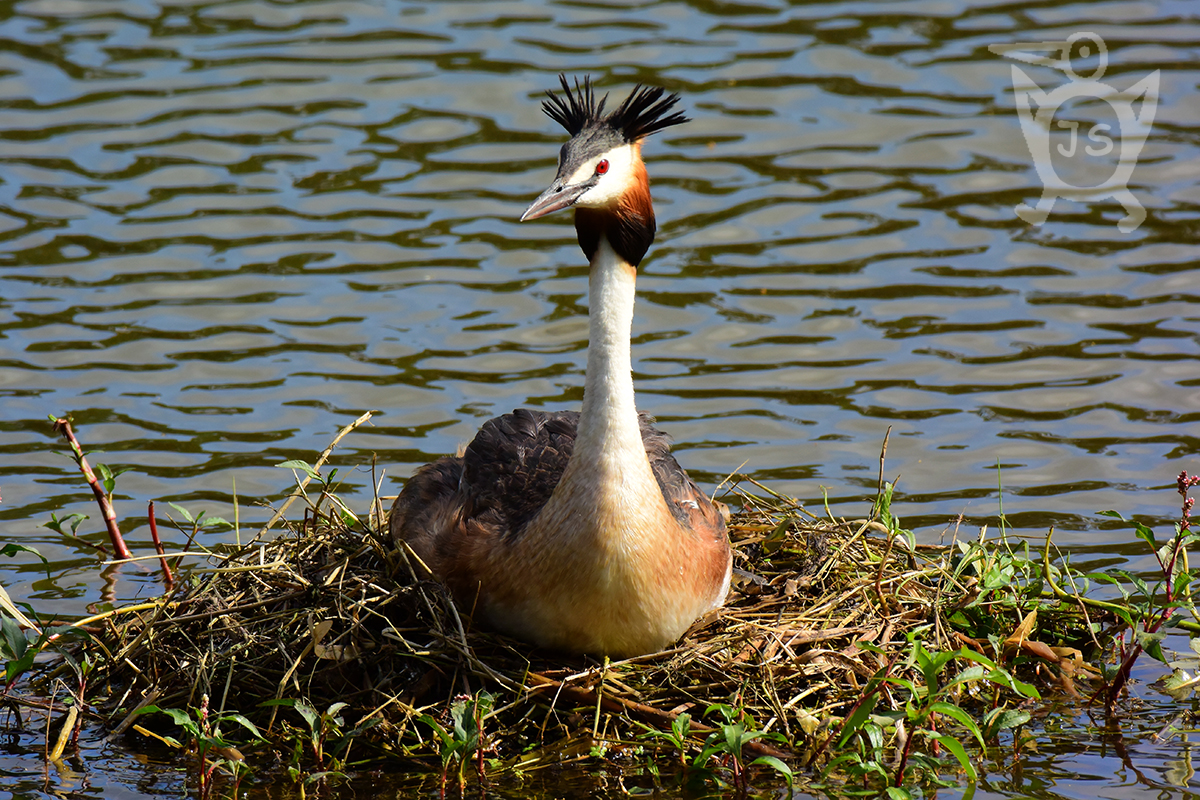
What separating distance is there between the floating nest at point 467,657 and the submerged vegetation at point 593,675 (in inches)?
Answer: 0.4

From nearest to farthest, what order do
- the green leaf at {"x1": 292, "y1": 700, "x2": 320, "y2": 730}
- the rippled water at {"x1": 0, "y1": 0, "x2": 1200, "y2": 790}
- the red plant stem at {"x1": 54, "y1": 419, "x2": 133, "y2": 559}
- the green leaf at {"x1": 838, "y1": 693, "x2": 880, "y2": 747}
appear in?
the green leaf at {"x1": 838, "y1": 693, "x2": 880, "y2": 747}
the green leaf at {"x1": 292, "y1": 700, "x2": 320, "y2": 730}
the red plant stem at {"x1": 54, "y1": 419, "x2": 133, "y2": 559}
the rippled water at {"x1": 0, "y1": 0, "x2": 1200, "y2": 790}

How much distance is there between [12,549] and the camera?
5582 mm

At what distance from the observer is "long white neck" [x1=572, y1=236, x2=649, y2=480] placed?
5.25 meters

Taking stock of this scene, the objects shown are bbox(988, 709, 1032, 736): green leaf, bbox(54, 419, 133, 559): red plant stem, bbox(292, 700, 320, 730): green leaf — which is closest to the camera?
bbox(292, 700, 320, 730): green leaf

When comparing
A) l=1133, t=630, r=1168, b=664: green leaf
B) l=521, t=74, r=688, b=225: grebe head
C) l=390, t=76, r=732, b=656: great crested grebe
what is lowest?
l=1133, t=630, r=1168, b=664: green leaf

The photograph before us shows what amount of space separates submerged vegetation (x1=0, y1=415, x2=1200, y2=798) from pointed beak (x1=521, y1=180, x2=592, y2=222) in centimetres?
151

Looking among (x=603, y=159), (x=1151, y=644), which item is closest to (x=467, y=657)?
(x=603, y=159)

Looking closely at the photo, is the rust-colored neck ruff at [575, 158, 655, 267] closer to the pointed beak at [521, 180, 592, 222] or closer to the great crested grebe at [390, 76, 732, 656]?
the great crested grebe at [390, 76, 732, 656]

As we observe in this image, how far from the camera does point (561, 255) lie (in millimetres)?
10188

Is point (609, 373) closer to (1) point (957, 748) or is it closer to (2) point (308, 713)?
(2) point (308, 713)

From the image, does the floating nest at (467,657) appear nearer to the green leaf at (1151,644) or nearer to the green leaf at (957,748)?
the green leaf at (957,748)

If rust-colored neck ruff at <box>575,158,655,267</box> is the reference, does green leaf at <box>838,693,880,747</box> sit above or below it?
below

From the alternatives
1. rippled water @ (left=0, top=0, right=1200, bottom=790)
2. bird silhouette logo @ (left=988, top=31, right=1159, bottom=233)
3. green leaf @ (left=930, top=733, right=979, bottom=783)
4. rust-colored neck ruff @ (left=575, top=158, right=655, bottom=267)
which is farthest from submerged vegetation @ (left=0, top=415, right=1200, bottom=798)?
bird silhouette logo @ (left=988, top=31, right=1159, bottom=233)

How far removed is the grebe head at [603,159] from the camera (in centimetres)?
512
